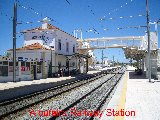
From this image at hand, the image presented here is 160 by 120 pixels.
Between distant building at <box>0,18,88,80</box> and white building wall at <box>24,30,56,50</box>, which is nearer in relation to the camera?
distant building at <box>0,18,88,80</box>

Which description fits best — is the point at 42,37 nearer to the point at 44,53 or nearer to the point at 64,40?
the point at 64,40

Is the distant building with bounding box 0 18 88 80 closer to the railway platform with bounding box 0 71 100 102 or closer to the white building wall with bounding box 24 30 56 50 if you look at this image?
the white building wall with bounding box 24 30 56 50

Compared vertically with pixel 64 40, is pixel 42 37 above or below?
above

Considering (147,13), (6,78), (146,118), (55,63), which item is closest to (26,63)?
(6,78)

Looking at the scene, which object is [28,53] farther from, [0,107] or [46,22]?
[0,107]

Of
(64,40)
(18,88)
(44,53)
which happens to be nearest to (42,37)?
(64,40)

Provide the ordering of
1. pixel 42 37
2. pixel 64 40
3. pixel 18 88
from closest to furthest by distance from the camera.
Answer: pixel 18 88, pixel 42 37, pixel 64 40

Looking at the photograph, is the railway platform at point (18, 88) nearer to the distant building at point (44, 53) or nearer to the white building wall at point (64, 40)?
the distant building at point (44, 53)

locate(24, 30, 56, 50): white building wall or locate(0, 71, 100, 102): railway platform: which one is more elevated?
locate(24, 30, 56, 50): white building wall

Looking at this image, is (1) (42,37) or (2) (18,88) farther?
(1) (42,37)

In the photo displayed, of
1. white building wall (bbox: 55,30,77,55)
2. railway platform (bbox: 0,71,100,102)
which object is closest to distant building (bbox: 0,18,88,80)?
white building wall (bbox: 55,30,77,55)

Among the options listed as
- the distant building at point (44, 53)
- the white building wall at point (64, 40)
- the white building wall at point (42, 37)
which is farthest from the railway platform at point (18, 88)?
the white building wall at point (64, 40)

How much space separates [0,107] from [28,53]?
1070 inches

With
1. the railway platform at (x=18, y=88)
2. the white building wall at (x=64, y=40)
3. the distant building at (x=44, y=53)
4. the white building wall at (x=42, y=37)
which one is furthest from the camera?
the white building wall at (x=64, y=40)
